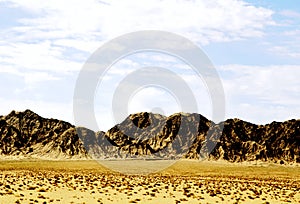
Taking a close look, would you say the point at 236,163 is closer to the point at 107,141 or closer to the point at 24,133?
the point at 107,141

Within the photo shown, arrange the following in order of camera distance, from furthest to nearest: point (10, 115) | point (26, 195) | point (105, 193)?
1. point (10, 115)
2. point (105, 193)
3. point (26, 195)

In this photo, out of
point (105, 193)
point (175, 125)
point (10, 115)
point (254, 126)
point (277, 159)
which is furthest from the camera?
point (10, 115)

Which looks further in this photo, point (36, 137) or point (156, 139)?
point (36, 137)

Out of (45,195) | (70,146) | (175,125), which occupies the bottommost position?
(45,195)

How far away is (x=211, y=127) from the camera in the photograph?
173250mm

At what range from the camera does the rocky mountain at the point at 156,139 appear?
14988 centimetres

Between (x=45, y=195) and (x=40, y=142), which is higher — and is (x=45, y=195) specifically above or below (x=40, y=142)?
below

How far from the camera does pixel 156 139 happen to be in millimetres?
171625

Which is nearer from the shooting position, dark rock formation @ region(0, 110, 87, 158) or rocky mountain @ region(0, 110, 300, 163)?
rocky mountain @ region(0, 110, 300, 163)

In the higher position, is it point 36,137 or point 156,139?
point 36,137

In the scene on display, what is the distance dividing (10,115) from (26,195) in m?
178

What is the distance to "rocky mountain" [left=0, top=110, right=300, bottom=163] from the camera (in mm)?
149875

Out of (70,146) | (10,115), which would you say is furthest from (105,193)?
(10,115)

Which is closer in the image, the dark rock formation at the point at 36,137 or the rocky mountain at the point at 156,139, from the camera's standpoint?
the rocky mountain at the point at 156,139
